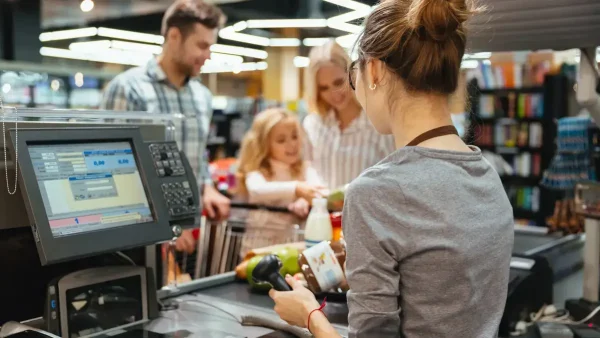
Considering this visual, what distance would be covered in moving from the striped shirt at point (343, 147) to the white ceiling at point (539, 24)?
35.2 inches

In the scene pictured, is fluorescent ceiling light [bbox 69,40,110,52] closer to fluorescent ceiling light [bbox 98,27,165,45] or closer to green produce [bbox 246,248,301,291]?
fluorescent ceiling light [bbox 98,27,165,45]

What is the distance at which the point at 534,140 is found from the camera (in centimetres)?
788

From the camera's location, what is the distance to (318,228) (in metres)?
1.86

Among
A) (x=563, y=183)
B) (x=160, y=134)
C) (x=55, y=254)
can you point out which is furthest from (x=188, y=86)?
(x=55, y=254)

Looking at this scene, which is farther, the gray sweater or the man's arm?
the man's arm

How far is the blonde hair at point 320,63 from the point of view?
2873 millimetres

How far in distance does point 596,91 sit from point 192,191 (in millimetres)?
1273

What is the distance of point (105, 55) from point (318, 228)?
10681 mm

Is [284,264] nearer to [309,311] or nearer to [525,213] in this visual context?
[309,311]

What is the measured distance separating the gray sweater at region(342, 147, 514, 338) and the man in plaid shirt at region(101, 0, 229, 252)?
1827mm

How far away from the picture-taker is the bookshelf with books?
757 centimetres

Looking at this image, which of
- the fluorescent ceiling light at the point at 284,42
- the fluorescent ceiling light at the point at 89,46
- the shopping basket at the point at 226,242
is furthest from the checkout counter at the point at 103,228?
the fluorescent ceiling light at the point at 284,42

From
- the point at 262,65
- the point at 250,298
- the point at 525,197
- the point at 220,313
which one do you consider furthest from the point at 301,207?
the point at 262,65

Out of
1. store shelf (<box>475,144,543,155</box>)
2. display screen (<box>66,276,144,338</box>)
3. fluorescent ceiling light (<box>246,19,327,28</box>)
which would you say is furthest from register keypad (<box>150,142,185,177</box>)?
fluorescent ceiling light (<box>246,19,327,28</box>)
